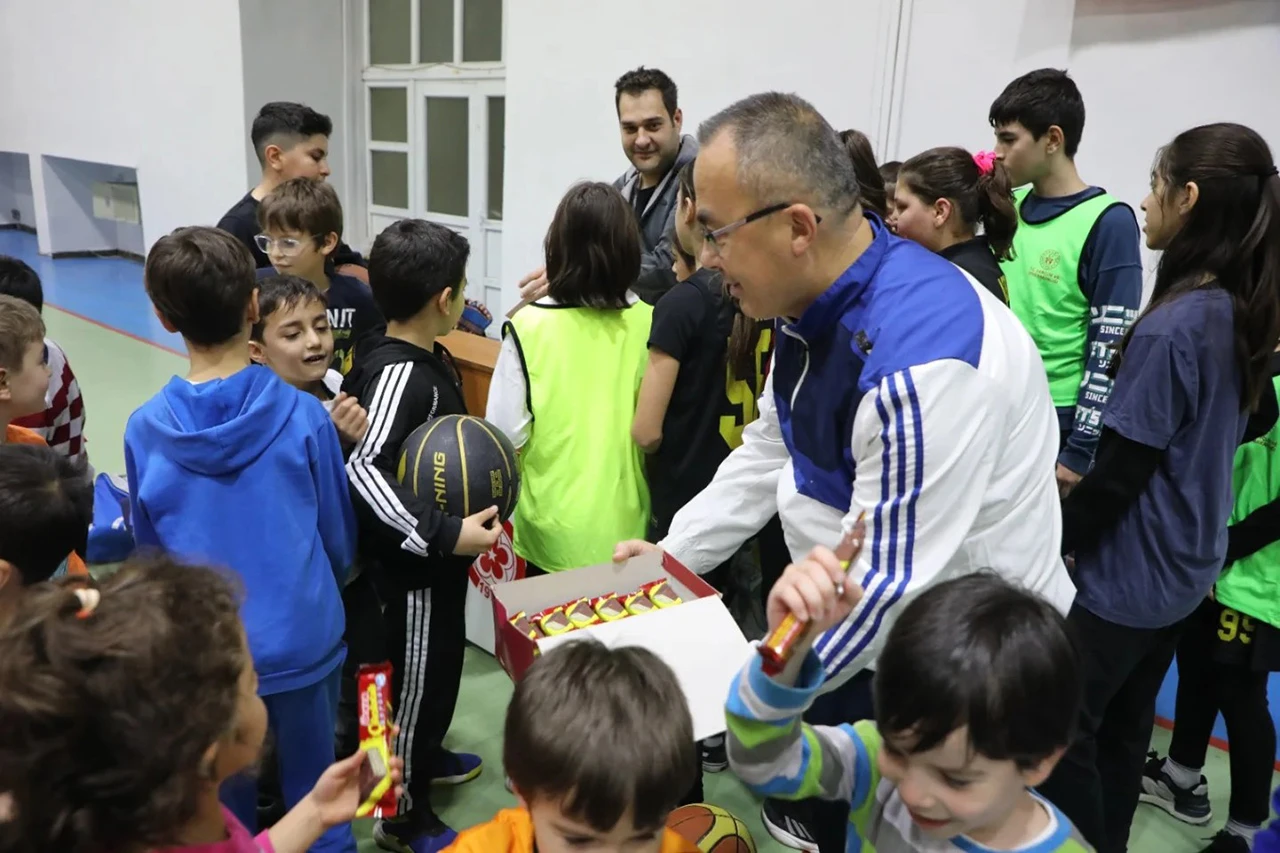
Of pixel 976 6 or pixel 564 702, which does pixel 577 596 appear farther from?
pixel 976 6

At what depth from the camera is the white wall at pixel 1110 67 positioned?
12.2 ft

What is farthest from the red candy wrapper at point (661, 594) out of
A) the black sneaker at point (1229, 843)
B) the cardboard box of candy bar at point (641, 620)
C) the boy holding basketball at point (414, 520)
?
the black sneaker at point (1229, 843)

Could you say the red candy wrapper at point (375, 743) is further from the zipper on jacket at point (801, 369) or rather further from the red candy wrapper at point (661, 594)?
the zipper on jacket at point (801, 369)

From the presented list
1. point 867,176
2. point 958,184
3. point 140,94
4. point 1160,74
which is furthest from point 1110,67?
point 140,94

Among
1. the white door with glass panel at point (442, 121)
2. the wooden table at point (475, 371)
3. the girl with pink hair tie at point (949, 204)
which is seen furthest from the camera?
the white door with glass panel at point (442, 121)

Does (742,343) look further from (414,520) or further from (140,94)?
(140,94)

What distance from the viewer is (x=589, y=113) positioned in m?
6.34

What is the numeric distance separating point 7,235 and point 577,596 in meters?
14.7

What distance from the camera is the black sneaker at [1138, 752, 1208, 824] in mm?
2791

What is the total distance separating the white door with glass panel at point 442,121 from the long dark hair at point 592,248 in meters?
5.51

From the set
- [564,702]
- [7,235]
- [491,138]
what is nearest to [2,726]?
[564,702]

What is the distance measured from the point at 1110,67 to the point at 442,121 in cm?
612

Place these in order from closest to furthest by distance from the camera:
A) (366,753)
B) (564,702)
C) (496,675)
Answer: (564,702)
(366,753)
(496,675)

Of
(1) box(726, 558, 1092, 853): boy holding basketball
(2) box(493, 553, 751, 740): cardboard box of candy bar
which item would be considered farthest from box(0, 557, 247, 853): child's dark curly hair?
(1) box(726, 558, 1092, 853): boy holding basketball
